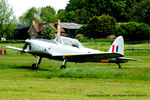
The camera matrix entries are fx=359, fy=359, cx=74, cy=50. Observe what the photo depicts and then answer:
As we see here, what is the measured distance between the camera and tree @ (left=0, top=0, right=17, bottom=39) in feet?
323

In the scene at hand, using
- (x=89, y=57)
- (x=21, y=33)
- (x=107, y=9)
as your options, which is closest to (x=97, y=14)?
(x=107, y=9)

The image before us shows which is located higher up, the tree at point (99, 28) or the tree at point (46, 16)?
the tree at point (46, 16)

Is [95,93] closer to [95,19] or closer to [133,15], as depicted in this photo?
[95,19]

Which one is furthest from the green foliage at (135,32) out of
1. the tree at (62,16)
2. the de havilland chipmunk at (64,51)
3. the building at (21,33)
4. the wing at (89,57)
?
the tree at (62,16)

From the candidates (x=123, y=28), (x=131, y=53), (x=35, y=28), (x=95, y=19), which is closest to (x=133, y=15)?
(x=95, y=19)

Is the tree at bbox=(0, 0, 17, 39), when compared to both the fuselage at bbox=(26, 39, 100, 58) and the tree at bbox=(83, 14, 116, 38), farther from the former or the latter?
the fuselage at bbox=(26, 39, 100, 58)

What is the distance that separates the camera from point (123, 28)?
76625mm

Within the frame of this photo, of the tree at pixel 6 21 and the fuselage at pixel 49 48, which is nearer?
the fuselage at pixel 49 48

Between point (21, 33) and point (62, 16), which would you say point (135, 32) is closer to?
point (21, 33)

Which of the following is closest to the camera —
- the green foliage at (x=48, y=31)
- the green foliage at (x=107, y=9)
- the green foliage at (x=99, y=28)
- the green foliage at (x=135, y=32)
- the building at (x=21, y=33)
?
the green foliage at (x=135, y=32)

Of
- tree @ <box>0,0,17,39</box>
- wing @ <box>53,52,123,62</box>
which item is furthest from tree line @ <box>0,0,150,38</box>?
wing @ <box>53,52,123,62</box>

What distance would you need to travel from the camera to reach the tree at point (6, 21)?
98.6 meters

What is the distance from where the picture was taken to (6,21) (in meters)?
101

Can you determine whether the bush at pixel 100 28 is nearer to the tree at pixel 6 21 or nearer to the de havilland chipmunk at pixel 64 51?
the tree at pixel 6 21
